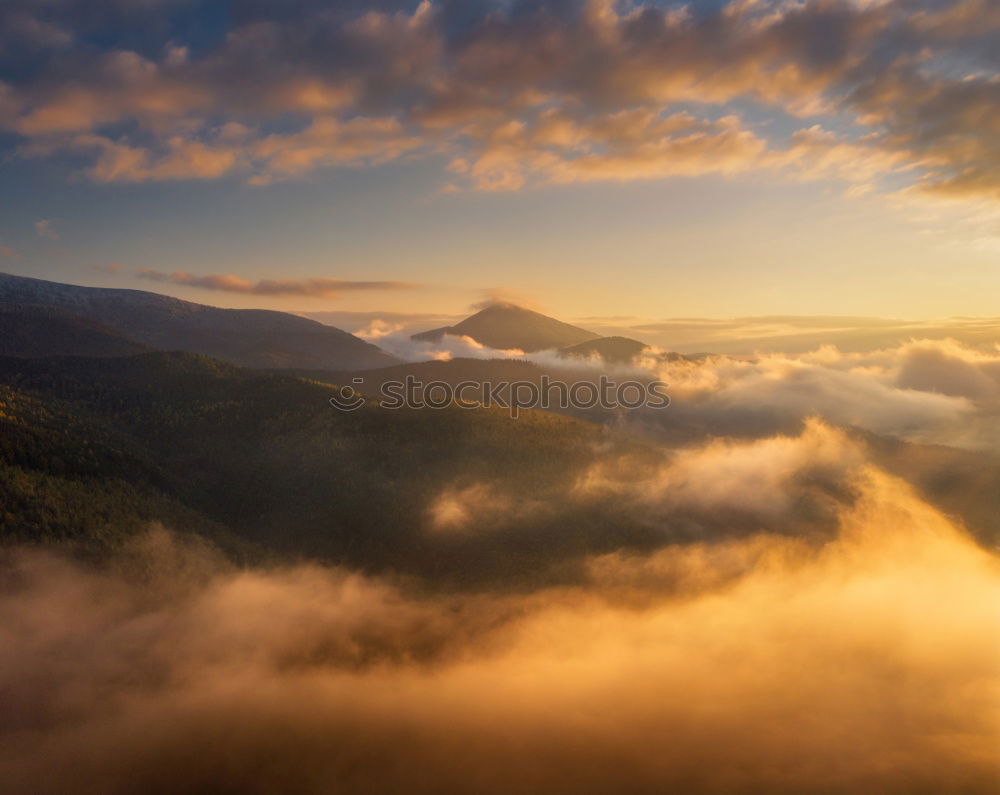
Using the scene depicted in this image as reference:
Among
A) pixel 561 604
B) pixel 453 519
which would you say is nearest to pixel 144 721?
pixel 453 519

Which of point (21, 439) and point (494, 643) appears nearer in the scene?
point (21, 439)

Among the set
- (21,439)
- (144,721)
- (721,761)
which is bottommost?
(721,761)

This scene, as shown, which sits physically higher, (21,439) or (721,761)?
(21,439)

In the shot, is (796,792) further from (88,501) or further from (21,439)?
(21,439)

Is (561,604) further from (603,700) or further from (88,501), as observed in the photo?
(88,501)

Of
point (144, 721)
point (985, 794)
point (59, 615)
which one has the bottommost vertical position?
point (985, 794)

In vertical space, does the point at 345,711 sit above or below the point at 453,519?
below

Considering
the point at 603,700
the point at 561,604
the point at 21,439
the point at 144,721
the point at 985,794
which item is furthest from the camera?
the point at 603,700

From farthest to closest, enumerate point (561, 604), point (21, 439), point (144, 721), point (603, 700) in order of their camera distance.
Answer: point (603, 700) < point (561, 604) < point (21, 439) < point (144, 721)

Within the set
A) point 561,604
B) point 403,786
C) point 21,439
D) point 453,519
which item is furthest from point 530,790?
point 21,439
